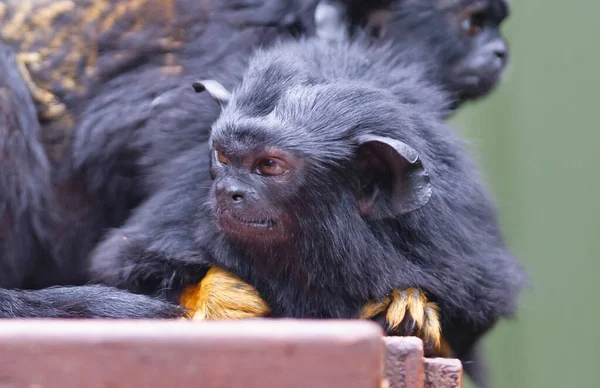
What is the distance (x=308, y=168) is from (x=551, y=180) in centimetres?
358

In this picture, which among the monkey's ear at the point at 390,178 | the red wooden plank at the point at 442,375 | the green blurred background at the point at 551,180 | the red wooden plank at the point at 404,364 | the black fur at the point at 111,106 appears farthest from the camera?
the green blurred background at the point at 551,180

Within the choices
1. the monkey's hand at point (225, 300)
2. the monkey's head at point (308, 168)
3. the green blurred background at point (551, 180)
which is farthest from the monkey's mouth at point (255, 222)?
the green blurred background at point (551, 180)

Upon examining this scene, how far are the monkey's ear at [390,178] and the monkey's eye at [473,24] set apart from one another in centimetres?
146

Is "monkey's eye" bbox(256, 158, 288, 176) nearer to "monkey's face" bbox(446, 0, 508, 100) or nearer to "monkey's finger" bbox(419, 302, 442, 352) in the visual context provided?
"monkey's finger" bbox(419, 302, 442, 352)

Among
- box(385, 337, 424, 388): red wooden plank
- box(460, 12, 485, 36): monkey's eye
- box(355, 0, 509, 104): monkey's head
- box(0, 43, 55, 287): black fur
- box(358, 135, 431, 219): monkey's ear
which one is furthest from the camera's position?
box(460, 12, 485, 36): monkey's eye

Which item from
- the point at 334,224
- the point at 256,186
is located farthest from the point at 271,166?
the point at 334,224

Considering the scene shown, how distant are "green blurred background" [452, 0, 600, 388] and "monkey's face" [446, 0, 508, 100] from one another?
171 cm

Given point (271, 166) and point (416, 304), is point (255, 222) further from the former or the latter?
point (416, 304)

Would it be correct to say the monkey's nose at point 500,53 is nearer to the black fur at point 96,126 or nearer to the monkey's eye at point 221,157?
the black fur at point 96,126

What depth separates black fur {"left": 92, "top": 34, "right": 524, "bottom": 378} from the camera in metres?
2.67

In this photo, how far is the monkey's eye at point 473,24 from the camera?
3.97 meters

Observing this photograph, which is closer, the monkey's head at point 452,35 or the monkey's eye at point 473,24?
the monkey's head at point 452,35

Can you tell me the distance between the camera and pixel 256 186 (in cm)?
265

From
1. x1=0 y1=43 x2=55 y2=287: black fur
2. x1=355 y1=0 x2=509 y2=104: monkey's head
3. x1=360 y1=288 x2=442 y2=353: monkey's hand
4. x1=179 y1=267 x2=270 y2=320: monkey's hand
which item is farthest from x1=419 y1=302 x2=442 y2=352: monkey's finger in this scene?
x1=0 y1=43 x2=55 y2=287: black fur
